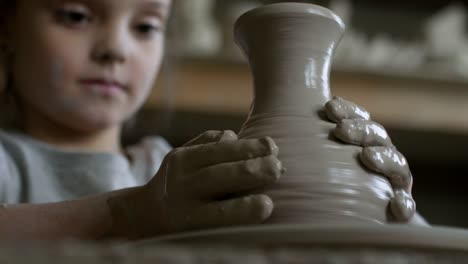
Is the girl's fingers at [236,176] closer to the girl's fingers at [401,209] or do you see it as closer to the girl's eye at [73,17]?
the girl's fingers at [401,209]

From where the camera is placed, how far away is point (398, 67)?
192 centimetres

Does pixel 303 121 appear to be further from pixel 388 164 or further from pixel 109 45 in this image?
pixel 109 45

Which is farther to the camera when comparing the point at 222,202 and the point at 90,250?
the point at 222,202

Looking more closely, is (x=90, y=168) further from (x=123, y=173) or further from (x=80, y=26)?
(x=80, y=26)

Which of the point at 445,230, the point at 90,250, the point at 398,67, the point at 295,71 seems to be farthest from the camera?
the point at 398,67

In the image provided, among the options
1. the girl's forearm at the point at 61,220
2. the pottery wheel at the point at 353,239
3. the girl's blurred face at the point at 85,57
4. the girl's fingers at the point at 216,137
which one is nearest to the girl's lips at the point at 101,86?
the girl's blurred face at the point at 85,57

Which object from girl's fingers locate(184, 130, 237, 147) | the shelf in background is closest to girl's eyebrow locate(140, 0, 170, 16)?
girl's fingers locate(184, 130, 237, 147)

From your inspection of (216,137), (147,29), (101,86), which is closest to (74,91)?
(101,86)

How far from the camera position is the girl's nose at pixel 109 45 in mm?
1035

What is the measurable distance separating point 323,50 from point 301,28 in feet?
0.10

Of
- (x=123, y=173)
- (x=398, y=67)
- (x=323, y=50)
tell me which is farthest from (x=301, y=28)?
(x=398, y=67)

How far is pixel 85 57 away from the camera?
1.05 metres

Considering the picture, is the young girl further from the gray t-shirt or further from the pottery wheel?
the pottery wheel

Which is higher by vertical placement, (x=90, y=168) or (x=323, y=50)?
(x=323, y=50)
